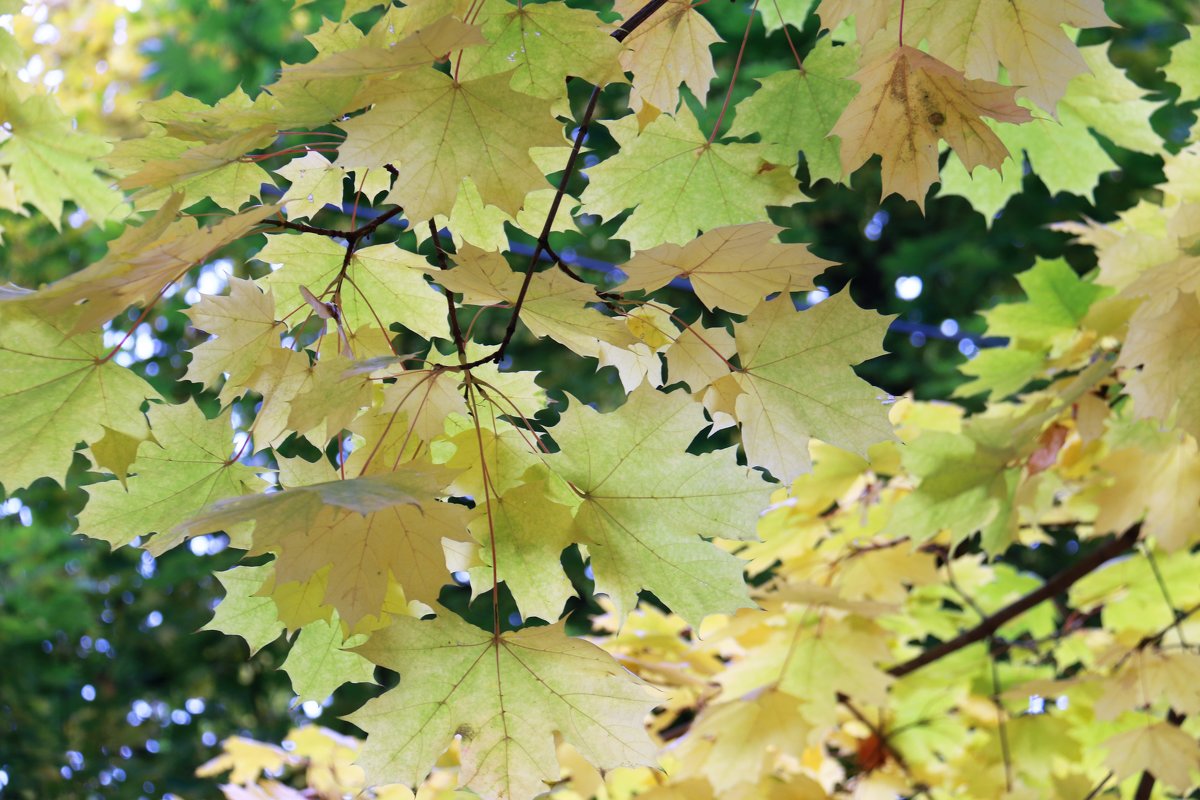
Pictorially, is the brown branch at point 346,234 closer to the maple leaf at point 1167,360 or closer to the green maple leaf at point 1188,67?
the maple leaf at point 1167,360

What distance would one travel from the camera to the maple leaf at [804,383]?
105 centimetres

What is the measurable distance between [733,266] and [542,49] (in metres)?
0.29

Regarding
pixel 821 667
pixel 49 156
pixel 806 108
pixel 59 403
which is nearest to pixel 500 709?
pixel 59 403

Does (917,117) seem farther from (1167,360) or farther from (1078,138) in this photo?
(1078,138)

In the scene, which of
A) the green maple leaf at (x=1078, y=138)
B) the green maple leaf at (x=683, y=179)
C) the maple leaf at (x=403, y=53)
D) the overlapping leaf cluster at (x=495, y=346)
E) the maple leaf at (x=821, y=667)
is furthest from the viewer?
the maple leaf at (x=821, y=667)

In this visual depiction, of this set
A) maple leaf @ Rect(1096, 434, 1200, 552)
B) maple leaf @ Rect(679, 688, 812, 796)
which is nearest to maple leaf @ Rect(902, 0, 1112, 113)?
maple leaf @ Rect(1096, 434, 1200, 552)

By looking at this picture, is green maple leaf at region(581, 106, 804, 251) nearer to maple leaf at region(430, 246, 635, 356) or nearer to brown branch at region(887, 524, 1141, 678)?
maple leaf at region(430, 246, 635, 356)

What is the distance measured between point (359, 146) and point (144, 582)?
15.7ft

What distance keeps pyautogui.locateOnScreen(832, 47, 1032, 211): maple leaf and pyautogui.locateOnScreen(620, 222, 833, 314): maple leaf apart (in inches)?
5.0

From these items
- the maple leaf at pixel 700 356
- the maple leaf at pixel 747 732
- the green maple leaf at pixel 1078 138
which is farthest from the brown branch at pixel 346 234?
the maple leaf at pixel 747 732

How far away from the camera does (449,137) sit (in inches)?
37.0

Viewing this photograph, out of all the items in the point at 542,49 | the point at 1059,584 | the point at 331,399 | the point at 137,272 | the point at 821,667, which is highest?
the point at 542,49

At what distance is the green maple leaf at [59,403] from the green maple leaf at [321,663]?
277mm

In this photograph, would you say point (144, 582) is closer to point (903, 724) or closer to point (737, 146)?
point (903, 724)
